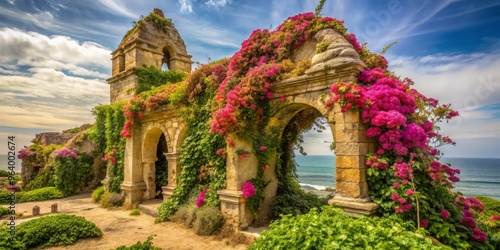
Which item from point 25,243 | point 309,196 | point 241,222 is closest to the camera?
point 25,243

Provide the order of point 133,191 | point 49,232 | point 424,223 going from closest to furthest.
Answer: point 424,223, point 49,232, point 133,191

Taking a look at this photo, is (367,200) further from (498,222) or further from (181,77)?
(181,77)

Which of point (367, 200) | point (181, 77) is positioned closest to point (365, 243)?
point (367, 200)

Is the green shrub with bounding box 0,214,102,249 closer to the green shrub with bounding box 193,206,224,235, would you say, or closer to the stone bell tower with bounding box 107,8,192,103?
the green shrub with bounding box 193,206,224,235

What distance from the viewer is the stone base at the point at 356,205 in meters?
4.59

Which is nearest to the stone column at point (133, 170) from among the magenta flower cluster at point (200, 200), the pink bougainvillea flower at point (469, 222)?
the magenta flower cluster at point (200, 200)

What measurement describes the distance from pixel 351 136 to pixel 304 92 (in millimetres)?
1444

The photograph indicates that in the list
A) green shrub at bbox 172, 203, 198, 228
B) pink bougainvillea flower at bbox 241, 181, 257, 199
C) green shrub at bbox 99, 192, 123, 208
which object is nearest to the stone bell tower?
green shrub at bbox 99, 192, 123, 208

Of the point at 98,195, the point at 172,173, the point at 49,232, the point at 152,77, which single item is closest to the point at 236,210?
the point at 172,173

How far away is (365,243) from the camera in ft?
9.62

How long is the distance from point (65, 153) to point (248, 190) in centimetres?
1164

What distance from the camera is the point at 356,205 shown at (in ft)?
15.4

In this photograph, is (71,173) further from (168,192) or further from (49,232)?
(49,232)

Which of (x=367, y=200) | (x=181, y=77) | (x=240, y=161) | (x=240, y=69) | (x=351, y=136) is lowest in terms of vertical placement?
(x=367, y=200)
